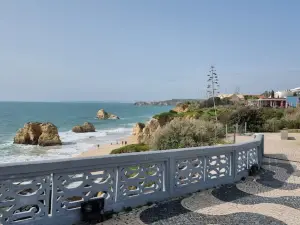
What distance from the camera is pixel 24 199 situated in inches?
146

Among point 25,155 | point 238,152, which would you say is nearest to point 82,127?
point 25,155

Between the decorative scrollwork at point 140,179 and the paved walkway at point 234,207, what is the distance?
278 mm

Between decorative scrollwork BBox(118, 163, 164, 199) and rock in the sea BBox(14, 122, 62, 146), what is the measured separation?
→ 35.1 metres

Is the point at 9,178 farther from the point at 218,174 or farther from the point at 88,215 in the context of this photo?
the point at 218,174

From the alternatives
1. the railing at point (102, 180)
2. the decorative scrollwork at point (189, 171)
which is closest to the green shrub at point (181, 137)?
the railing at point (102, 180)

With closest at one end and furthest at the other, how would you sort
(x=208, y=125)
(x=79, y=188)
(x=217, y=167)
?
1. (x=79, y=188)
2. (x=217, y=167)
3. (x=208, y=125)

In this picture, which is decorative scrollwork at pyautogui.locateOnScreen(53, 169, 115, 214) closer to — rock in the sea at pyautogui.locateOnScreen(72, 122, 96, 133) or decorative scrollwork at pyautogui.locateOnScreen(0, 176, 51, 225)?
decorative scrollwork at pyautogui.locateOnScreen(0, 176, 51, 225)

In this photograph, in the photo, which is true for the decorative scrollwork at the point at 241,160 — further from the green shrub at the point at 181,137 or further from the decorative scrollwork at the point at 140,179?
the green shrub at the point at 181,137

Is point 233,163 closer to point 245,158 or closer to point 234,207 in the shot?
point 245,158

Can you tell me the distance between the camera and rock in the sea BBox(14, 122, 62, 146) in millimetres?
37875

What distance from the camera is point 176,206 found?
16.2ft

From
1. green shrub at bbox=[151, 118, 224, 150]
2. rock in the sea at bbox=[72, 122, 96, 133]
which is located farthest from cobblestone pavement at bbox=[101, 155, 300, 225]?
rock in the sea at bbox=[72, 122, 96, 133]

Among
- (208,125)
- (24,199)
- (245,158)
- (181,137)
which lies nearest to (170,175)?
(24,199)

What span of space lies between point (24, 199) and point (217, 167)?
393 cm
